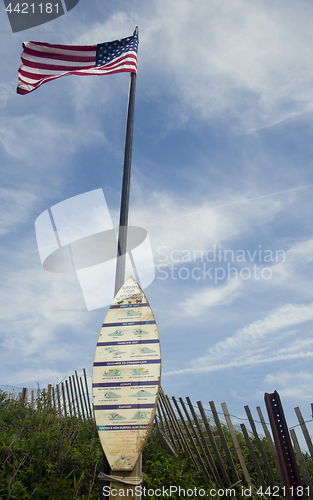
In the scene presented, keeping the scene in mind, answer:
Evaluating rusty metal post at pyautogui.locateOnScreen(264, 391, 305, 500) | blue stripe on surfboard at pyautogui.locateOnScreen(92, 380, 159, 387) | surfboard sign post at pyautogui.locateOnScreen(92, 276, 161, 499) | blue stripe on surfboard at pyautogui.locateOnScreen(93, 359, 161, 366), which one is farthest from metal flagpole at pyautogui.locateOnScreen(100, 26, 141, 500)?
rusty metal post at pyautogui.locateOnScreen(264, 391, 305, 500)

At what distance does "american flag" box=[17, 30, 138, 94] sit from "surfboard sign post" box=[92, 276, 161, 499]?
13.6 feet

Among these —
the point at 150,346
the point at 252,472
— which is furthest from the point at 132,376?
the point at 252,472

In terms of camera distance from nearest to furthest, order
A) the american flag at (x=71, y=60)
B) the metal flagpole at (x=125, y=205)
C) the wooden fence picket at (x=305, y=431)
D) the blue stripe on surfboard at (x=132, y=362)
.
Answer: the blue stripe on surfboard at (x=132, y=362) → the metal flagpole at (x=125, y=205) → the wooden fence picket at (x=305, y=431) → the american flag at (x=71, y=60)

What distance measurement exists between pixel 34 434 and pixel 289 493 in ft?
13.2

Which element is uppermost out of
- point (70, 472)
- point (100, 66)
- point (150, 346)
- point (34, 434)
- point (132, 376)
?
point (100, 66)

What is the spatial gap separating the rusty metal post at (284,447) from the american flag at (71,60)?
5.40 meters

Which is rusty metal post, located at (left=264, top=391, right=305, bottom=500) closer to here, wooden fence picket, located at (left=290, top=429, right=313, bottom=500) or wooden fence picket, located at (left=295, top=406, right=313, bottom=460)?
wooden fence picket, located at (left=295, top=406, right=313, bottom=460)

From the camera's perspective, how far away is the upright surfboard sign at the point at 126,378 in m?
3.63

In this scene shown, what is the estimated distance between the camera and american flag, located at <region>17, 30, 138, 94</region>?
616cm

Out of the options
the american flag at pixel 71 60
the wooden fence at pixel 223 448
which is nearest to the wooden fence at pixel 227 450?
the wooden fence at pixel 223 448

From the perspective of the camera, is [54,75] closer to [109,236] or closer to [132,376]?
[109,236]

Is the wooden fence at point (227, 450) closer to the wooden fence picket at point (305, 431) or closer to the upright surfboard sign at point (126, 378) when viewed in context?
the wooden fence picket at point (305, 431)

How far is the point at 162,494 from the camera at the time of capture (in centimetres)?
493

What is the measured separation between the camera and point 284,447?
12.3ft
